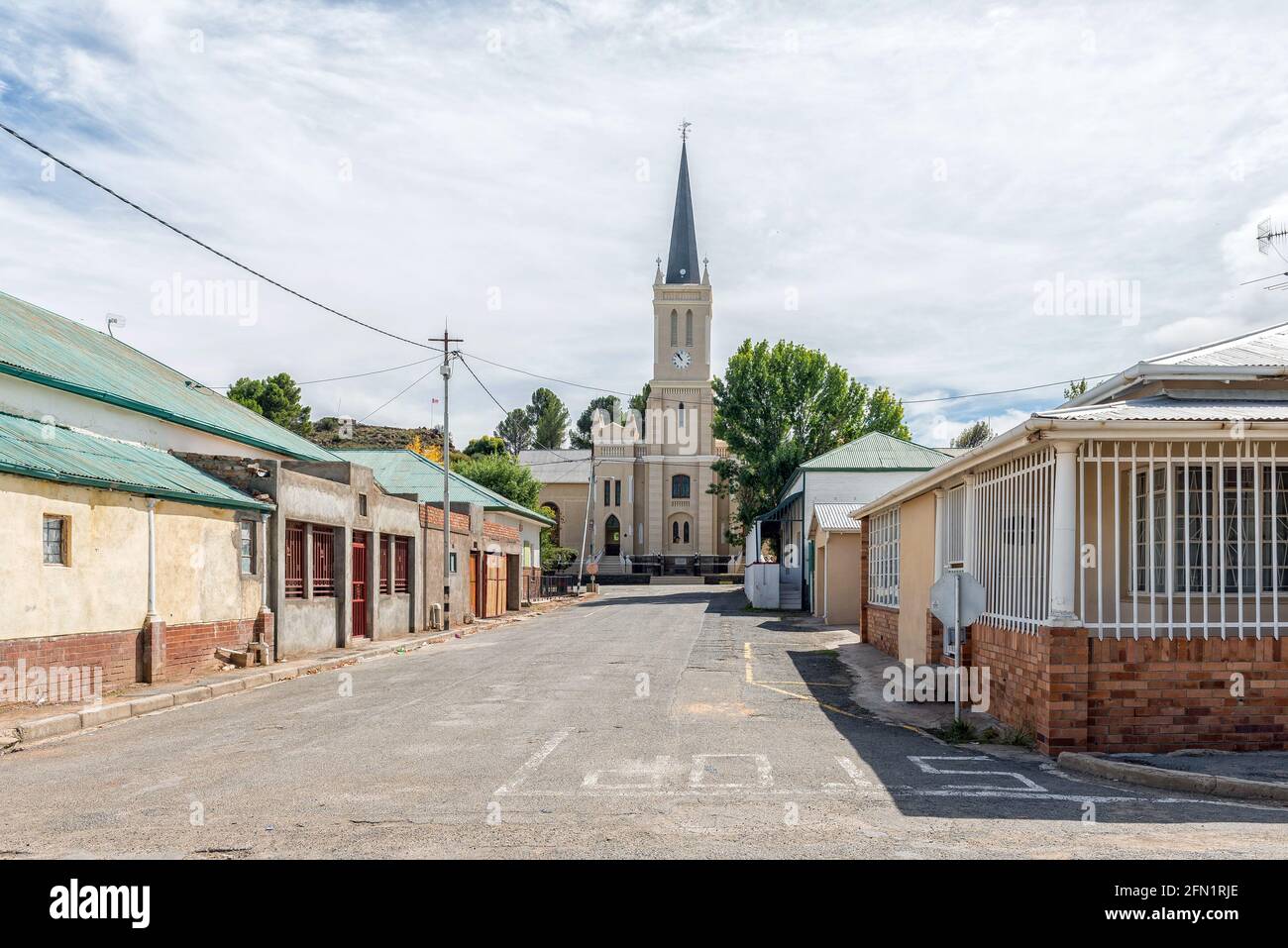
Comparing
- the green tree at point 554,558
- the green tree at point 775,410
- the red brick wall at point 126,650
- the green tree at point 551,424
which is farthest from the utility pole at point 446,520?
the green tree at point 551,424

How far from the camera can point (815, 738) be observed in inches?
442

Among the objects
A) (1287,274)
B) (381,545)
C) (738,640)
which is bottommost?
(738,640)

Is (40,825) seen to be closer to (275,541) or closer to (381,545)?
(275,541)

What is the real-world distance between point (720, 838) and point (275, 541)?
15.3 meters

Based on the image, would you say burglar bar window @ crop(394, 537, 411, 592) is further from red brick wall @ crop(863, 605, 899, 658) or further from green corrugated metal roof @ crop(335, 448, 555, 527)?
red brick wall @ crop(863, 605, 899, 658)

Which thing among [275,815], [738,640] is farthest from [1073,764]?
[738,640]

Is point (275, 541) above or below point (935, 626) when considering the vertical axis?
above

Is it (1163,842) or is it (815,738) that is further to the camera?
(815,738)

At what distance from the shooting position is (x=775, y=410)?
57.5 meters

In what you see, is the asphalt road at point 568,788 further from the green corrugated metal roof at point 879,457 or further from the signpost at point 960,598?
the green corrugated metal roof at point 879,457

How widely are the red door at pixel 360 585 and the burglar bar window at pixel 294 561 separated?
9.41ft

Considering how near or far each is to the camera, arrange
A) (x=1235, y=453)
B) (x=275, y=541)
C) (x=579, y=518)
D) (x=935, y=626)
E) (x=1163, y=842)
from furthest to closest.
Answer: (x=579, y=518)
(x=275, y=541)
(x=935, y=626)
(x=1235, y=453)
(x=1163, y=842)

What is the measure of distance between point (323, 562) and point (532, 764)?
48.0ft

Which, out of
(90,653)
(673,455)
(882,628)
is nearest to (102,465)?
Answer: (90,653)
